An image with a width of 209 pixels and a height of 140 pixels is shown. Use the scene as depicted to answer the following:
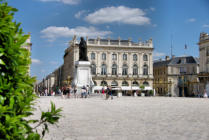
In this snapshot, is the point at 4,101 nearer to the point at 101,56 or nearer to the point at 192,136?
the point at 192,136

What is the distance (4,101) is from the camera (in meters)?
2.42

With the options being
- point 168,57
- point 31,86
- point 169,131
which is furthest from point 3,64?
point 168,57

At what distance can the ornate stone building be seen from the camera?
71.6 m

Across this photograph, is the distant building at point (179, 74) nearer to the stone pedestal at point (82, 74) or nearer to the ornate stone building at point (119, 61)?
the ornate stone building at point (119, 61)

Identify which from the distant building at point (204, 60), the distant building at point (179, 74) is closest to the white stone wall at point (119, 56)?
Answer: the distant building at point (179, 74)

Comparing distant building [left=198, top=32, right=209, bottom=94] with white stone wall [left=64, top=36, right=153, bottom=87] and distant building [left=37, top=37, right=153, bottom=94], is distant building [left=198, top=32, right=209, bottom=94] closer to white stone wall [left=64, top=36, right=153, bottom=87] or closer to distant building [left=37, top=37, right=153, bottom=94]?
distant building [left=37, top=37, right=153, bottom=94]

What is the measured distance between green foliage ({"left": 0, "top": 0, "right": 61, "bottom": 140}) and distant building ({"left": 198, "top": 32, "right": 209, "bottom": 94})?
56.2 m

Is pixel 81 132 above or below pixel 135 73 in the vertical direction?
below

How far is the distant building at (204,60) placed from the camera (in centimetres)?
5554

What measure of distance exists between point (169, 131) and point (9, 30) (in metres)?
5.42

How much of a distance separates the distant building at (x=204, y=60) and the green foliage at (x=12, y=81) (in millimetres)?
56214

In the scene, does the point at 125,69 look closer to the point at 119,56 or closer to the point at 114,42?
the point at 119,56

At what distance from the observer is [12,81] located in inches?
97.8

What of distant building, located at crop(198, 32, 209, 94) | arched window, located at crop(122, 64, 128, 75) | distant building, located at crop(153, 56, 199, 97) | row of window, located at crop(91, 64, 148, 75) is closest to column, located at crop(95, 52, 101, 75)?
row of window, located at crop(91, 64, 148, 75)
